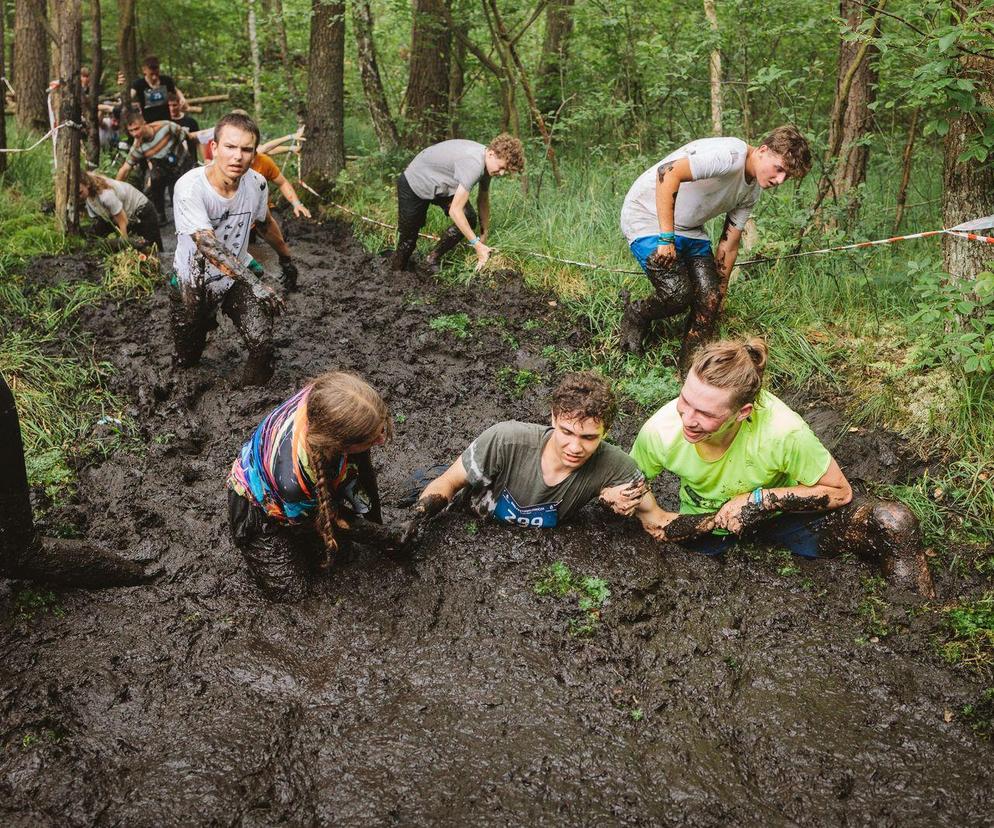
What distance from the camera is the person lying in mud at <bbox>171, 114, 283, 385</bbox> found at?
4.85 metres

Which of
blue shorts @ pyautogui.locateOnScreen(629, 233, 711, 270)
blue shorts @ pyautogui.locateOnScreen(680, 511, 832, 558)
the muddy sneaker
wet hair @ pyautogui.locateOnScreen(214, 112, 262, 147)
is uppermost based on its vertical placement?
wet hair @ pyautogui.locateOnScreen(214, 112, 262, 147)

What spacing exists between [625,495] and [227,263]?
9.74 feet

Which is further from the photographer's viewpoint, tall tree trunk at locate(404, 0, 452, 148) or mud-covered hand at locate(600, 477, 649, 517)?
tall tree trunk at locate(404, 0, 452, 148)

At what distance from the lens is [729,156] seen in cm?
486

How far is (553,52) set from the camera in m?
10.9

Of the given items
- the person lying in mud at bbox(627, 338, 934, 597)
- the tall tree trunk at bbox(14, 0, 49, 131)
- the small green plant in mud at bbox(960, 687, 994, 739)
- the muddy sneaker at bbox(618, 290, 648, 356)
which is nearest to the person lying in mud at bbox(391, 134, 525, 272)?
the muddy sneaker at bbox(618, 290, 648, 356)

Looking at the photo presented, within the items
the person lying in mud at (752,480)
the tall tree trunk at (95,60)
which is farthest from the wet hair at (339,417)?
the tall tree trunk at (95,60)

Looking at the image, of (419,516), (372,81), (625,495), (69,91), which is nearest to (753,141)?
(372,81)

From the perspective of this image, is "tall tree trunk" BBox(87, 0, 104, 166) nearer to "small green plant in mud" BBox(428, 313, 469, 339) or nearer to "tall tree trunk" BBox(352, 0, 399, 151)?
"tall tree trunk" BBox(352, 0, 399, 151)

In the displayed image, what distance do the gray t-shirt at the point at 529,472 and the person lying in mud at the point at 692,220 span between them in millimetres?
1987

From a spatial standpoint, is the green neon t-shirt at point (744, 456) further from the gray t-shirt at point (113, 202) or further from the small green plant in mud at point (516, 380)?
the gray t-shirt at point (113, 202)

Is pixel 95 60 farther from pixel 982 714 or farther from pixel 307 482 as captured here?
pixel 982 714

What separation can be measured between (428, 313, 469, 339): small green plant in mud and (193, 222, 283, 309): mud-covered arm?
5.47 feet

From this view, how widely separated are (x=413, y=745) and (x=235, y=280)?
3.44 m
